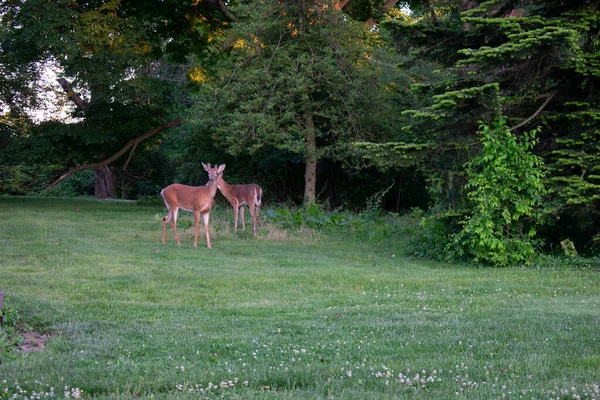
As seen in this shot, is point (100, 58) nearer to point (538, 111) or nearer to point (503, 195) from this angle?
point (538, 111)

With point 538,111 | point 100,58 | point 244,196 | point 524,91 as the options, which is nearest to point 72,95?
point 100,58

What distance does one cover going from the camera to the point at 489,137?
42.9 feet

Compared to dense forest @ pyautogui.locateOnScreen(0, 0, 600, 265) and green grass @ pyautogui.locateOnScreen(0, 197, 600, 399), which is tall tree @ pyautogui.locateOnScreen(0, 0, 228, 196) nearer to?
dense forest @ pyautogui.locateOnScreen(0, 0, 600, 265)

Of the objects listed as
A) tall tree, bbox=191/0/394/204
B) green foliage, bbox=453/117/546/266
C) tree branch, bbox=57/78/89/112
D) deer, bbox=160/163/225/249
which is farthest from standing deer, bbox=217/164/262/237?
tree branch, bbox=57/78/89/112

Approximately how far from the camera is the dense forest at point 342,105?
13.1m

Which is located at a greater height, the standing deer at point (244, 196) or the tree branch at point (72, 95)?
the tree branch at point (72, 95)

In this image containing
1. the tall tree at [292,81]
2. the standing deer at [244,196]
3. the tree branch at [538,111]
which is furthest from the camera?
the tall tree at [292,81]

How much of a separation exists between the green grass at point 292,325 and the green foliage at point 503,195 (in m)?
0.62

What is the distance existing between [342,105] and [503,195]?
1119 cm

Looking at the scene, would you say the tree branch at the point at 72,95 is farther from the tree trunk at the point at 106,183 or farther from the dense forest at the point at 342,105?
the tree trunk at the point at 106,183

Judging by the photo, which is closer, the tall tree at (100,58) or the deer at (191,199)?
the deer at (191,199)

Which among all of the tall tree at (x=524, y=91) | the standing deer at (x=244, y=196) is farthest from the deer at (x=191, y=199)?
the tall tree at (x=524, y=91)

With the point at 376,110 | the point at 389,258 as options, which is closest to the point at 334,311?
the point at 389,258

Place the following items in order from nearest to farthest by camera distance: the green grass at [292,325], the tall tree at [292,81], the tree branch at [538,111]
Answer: the green grass at [292,325]
the tree branch at [538,111]
the tall tree at [292,81]
